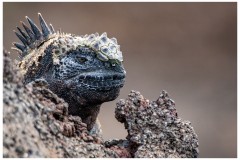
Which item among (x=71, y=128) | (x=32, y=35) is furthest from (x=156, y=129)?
(x=32, y=35)

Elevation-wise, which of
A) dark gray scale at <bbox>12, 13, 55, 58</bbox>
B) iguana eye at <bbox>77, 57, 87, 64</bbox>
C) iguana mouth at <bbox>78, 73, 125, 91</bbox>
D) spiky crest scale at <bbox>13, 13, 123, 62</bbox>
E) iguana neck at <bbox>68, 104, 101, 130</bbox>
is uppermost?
dark gray scale at <bbox>12, 13, 55, 58</bbox>

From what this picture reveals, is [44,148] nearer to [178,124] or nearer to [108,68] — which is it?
[178,124]

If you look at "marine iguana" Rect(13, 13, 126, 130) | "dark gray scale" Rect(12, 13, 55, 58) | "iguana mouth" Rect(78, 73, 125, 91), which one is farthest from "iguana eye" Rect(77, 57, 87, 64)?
"dark gray scale" Rect(12, 13, 55, 58)

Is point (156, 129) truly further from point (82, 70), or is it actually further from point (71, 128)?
point (82, 70)

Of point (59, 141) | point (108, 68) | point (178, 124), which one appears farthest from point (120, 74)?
point (59, 141)

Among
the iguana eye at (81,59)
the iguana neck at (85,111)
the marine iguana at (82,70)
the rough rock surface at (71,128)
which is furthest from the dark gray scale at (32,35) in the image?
the rough rock surface at (71,128)

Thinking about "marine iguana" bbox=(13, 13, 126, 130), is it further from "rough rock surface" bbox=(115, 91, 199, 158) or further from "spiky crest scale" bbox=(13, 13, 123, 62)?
"rough rock surface" bbox=(115, 91, 199, 158)

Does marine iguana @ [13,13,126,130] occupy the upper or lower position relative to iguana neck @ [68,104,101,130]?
upper
